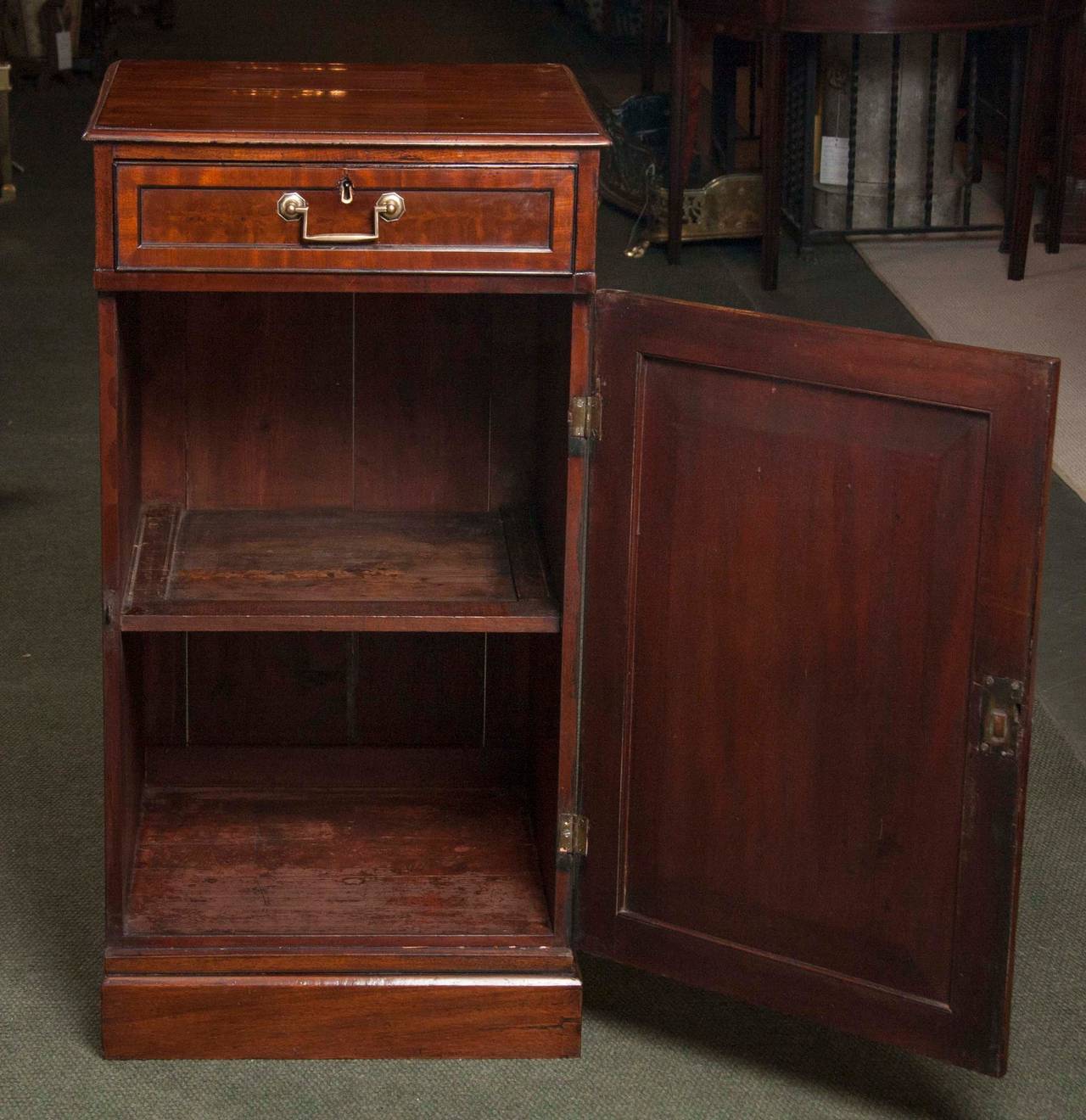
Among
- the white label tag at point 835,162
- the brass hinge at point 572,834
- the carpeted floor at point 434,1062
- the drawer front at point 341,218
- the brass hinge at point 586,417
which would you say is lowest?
the carpeted floor at point 434,1062

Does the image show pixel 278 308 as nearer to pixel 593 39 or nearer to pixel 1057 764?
pixel 1057 764

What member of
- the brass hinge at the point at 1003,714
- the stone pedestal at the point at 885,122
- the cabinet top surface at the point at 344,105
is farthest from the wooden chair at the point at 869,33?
the brass hinge at the point at 1003,714

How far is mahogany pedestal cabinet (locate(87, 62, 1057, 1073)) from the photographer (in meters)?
1.81

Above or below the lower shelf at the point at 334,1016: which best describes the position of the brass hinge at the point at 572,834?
above

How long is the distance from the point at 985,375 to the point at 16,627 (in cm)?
221

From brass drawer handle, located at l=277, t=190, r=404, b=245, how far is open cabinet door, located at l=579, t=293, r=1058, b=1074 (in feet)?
0.83

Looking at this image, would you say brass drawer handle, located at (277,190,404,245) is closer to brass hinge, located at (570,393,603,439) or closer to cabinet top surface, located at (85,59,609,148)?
cabinet top surface, located at (85,59,609,148)

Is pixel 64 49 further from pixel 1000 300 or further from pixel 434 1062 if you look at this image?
pixel 434 1062

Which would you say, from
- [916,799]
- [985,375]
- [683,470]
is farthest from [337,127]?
[916,799]

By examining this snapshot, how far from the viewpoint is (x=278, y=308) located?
238cm

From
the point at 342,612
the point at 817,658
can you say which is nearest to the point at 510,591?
the point at 342,612

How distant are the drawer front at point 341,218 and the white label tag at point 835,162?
439cm

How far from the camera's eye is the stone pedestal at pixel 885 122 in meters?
5.91

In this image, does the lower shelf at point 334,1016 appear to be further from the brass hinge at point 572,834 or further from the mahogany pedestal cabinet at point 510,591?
the brass hinge at point 572,834
